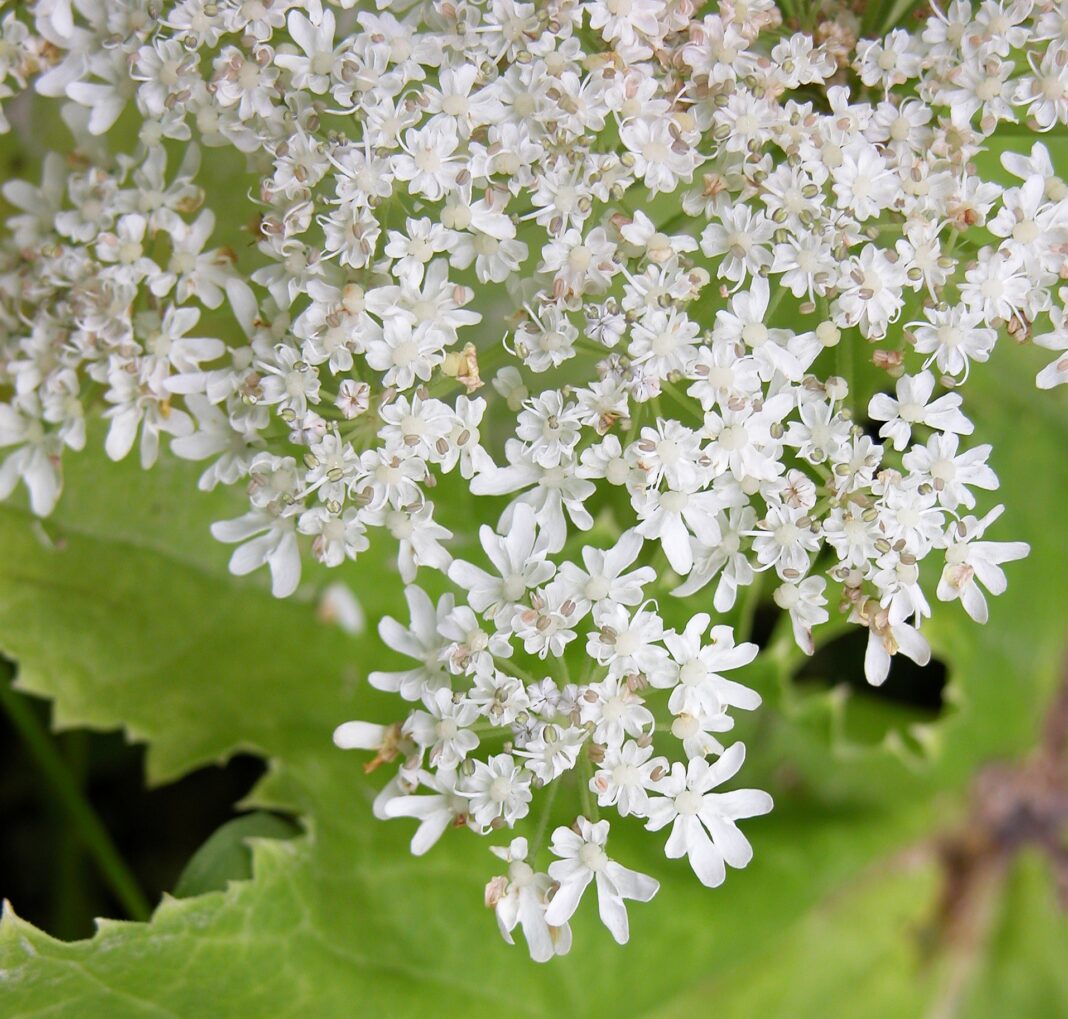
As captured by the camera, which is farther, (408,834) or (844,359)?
(408,834)

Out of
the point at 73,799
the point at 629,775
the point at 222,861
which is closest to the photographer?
the point at 629,775

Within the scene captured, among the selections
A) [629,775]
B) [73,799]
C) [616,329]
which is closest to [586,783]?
[629,775]

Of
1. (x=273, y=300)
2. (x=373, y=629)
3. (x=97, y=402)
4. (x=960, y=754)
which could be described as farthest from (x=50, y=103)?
(x=960, y=754)

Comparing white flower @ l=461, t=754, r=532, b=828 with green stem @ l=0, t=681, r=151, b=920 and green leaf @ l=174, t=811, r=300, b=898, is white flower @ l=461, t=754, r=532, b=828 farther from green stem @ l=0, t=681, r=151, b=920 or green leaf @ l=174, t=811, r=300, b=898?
green stem @ l=0, t=681, r=151, b=920

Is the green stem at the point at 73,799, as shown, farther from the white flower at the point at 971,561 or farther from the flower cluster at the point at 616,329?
the white flower at the point at 971,561

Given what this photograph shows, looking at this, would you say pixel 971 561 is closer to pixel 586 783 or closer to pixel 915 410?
pixel 915 410

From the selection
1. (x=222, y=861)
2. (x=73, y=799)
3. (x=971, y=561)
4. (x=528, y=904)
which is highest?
(x=971, y=561)

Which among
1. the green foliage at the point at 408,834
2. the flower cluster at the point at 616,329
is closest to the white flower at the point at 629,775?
the flower cluster at the point at 616,329

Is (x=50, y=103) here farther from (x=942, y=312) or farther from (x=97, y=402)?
(x=942, y=312)
